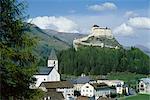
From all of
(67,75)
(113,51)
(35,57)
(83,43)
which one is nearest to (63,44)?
(83,43)

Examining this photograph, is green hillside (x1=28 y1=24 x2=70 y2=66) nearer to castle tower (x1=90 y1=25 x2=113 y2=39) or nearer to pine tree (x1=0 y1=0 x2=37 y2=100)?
pine tree (x1=0 y1=0 x2=37 y2=100)

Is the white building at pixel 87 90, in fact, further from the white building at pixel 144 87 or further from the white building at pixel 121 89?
the white building at pixel 144 87

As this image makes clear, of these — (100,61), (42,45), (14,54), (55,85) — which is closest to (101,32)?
(42,45)

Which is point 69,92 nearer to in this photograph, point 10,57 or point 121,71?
point 121,71

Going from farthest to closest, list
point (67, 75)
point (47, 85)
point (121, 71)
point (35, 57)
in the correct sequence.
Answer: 1. point (121, 71)
2. point (67, 75)
3. point (47, 85)
4. point (35, 57)

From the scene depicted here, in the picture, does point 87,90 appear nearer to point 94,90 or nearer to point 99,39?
point 94,90

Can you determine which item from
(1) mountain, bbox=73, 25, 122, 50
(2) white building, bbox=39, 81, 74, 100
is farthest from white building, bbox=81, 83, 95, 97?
(1) mountain, bbox=73, 25, 122, 50

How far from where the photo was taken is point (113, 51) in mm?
65312

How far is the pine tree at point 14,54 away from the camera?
13.8ft

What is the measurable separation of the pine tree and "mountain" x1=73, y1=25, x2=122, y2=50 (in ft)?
230

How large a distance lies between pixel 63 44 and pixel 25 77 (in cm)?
12289

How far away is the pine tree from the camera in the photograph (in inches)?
166

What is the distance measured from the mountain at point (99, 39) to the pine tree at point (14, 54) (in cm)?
7023

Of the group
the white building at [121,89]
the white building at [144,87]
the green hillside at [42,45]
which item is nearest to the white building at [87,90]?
the white building at [121,89]
